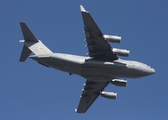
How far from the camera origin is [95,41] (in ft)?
81.4

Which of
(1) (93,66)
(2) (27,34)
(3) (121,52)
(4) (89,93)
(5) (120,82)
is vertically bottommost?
(4) (89,93)

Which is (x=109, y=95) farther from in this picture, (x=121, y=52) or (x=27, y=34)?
(x=27, y=34)

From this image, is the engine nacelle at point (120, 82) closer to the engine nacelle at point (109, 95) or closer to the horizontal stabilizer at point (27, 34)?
the engine nacelle at point (109, 95)

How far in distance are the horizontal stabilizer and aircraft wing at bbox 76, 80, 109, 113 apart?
613 cm

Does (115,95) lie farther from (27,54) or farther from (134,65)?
(27,54)

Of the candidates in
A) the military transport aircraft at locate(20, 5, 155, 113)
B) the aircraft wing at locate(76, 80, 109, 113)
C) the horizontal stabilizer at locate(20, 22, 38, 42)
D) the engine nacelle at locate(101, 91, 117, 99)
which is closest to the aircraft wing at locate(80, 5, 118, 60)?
the military transport aircraft at locate(20, 5, 155, 113)

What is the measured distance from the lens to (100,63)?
25.5m

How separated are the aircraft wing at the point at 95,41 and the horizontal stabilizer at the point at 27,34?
4953 mm

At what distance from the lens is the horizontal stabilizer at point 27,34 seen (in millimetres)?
26562

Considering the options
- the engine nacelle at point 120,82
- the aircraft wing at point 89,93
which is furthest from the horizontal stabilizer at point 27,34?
the engine nacelle at point 120,82

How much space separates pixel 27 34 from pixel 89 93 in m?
7.96

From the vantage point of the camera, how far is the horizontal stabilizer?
87.1 ft

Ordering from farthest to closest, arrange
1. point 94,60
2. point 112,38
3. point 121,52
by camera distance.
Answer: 1. point 94,60
2. point 121,52
3. point 112,38

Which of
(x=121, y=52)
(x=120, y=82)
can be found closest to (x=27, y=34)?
(x=121, y=52)
